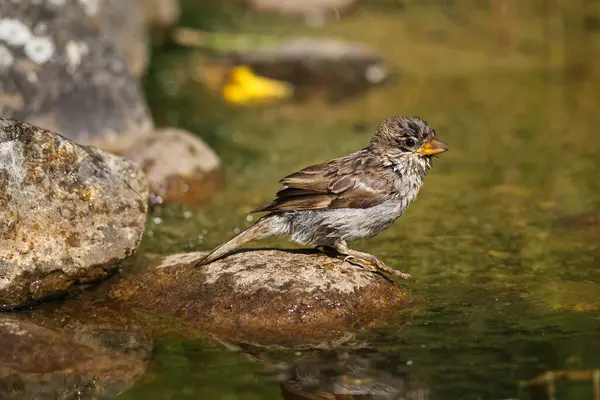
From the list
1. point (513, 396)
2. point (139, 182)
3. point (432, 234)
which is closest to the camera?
point (513, 396)

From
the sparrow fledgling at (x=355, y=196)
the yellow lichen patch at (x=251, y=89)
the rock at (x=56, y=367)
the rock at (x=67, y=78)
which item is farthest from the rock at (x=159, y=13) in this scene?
the rock at (x=56, y=367)

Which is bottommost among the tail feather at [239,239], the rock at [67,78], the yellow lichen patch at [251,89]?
the tail feather at [239,239]

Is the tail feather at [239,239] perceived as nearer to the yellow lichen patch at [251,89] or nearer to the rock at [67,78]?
the rock at [67,78]

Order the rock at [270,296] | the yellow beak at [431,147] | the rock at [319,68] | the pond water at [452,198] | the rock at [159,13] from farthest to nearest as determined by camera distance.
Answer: the rock at [159,13] < the rock at [319,68] < the yellow beak at [431,147] < the rock at [270,296] < the pond water at [452,198]

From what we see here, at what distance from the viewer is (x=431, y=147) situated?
6.61 meters

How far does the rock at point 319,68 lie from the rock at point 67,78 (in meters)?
3.13

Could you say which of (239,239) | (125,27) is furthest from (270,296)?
(125,27)

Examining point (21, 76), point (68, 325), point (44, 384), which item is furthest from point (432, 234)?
Answer: point (21, 76)

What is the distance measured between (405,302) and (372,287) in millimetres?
222

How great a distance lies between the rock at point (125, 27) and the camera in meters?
11.5

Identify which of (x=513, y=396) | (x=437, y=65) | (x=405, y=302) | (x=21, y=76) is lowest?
(x=513, y=396)

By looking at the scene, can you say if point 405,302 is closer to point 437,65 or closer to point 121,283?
point 121,283

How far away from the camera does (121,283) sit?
6.54 meters

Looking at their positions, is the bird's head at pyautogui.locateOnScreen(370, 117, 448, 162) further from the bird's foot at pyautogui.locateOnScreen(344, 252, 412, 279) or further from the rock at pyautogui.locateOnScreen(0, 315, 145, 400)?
the rock at pyautogui.locateOnScreen(0, 315, 145, 400)
